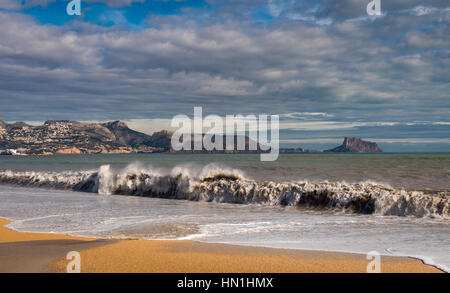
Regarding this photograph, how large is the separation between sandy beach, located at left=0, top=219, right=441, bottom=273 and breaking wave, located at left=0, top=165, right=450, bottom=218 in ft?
24.3

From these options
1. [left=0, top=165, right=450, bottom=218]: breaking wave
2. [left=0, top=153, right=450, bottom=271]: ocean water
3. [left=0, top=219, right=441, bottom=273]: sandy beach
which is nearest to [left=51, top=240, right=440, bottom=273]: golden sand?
[left=0, top=219, right=441, bottom=273]: sandy beach

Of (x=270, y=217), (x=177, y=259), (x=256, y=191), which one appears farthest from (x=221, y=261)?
(x=256, y=191)

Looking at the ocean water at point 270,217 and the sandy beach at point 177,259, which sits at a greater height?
the sandy beach at point 177,259

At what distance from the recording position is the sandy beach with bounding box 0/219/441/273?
6.00 m

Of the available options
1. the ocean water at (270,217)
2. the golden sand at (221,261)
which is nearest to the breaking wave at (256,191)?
the ocean water at (270,217)

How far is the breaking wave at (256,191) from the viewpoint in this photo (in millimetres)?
13445

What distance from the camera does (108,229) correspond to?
32.9 feet

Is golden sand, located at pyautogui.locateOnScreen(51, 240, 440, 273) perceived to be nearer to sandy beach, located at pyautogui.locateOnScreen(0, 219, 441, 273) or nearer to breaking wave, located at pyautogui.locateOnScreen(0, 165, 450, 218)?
sandy beach, located at pyautogui.locateOnScreen(0, 219, 441, 273)

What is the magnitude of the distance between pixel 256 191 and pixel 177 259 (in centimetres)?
1128

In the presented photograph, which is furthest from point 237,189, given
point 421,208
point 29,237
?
point 29,237

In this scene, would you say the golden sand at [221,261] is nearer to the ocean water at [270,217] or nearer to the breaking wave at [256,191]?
the ocean water at [270,217]

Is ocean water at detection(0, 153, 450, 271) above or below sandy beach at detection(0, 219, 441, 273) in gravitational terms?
below

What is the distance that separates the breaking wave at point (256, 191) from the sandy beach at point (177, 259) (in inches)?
291

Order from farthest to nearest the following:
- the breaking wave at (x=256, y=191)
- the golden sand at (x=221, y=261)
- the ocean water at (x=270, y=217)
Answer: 1. the breaking wave at (x=256, y=191)
2. the ocean water at (x=270, y=217)
3. the golden sand at (x=221, y=261)
